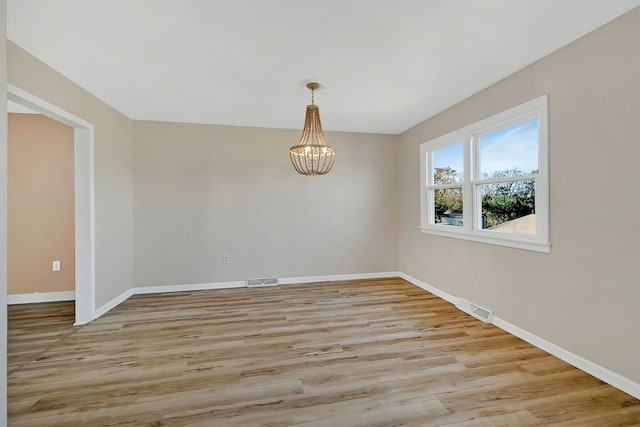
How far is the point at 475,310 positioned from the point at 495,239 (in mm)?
879

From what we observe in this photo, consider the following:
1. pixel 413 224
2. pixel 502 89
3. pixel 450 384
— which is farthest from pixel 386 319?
pixel 502 89

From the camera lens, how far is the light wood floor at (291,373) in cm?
168

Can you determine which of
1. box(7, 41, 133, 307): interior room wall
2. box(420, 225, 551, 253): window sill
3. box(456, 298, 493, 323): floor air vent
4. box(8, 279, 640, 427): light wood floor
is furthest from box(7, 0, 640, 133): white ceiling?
box(8, 279, 640, 427): light wood floor

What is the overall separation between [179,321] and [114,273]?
127 cm

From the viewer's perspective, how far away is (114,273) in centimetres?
356

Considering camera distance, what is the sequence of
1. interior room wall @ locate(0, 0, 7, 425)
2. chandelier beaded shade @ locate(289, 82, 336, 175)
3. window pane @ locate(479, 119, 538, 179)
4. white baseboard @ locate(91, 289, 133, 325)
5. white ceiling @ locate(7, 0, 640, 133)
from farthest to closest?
white baseboard @ locate(91, 289, 133, 325)
chandelier beaded shade @ locate(289, 82, 336, 175)
window pane @ locate(479, 119, 538, 179)
white ceiling @ locate(7, 0, 640, 133)
interior room wall @ locate(0, 0, 7, 425)

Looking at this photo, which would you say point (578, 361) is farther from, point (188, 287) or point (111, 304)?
point (111, 304)

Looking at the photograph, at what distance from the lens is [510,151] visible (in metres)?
2.79

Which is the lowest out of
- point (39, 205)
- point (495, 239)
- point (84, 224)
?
point (495, 239)

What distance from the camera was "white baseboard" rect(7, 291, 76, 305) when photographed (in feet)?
11.8

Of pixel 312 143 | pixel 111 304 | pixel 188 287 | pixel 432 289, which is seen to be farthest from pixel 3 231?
pixel 432 289

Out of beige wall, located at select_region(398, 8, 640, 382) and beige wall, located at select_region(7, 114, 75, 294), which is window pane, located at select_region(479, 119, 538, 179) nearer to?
beige wall, located at select_region(398, 8, 640, 382)

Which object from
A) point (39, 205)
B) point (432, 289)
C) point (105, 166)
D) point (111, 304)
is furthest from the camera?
point (432, 289)

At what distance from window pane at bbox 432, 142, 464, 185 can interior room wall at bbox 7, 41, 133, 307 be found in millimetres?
4383
